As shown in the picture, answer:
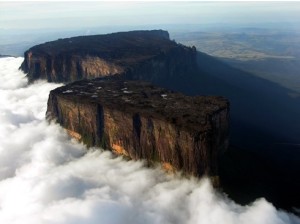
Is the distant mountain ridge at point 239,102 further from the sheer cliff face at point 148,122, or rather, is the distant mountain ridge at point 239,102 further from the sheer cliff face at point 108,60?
the sheer cliff face at point 148,122

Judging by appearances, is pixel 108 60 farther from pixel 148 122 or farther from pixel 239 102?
pixel 148 122

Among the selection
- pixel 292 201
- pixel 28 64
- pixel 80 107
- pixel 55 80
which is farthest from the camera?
pixel 28 64

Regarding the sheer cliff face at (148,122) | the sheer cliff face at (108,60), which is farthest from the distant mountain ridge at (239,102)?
the sheer cliff face at (148,122)

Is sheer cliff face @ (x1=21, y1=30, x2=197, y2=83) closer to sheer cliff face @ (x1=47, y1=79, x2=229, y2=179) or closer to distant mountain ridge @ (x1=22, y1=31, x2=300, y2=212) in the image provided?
distant mountain ridge @ (x1=22, y1=31, x2=300, y2=212)

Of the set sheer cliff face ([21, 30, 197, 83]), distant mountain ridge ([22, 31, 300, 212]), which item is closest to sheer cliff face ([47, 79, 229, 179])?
distant mountain ridge ([22, 31, 300, 212])

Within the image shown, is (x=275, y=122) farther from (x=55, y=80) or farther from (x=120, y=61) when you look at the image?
(x=55, y=80)

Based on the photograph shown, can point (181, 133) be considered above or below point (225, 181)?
above

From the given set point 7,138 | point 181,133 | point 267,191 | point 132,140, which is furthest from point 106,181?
point 7,138
